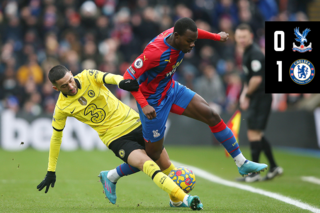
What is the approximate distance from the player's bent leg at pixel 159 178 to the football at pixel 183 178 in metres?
0.45

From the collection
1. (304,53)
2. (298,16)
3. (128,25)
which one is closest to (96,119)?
(304,53)

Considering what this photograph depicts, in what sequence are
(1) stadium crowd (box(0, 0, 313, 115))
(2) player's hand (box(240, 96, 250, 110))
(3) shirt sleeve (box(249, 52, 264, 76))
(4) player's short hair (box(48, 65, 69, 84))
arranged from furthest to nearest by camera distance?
(1) stadium crowd (box(0, 0, 313, 115)) → (2) player's hand (box(240, 96, 250, 110)) → (3) shirt sleeve (box(249, 52, 264, 76)) → (4) player's short hair (box(48, 65, 69, 84))

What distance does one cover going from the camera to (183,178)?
5539 millimetres

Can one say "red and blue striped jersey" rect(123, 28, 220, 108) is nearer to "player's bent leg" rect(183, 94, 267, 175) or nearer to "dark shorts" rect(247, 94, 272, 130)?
"player's bent leg" rect(183, 94, 267, 175)

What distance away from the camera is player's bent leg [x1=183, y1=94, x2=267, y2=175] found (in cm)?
579

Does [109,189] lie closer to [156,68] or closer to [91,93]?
[91,93]

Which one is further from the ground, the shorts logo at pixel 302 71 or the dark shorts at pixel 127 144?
the dark shorts at pixel 127 144

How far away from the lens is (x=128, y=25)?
1592 centimetres

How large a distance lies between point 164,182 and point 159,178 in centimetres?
9

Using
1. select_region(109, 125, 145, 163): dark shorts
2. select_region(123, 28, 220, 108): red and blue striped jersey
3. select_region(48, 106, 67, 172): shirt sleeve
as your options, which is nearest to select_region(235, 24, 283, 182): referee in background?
select_region(123, 28, 220, 108): red and blue striped jersey

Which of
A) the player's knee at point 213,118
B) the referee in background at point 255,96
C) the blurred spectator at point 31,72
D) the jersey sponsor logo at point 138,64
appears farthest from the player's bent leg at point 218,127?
the blurred spectator at point 31,72

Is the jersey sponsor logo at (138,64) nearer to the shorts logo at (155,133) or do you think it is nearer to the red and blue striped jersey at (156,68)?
the red and blue striped jersey at (156,68)

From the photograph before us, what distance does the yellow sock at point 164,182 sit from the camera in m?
4.89

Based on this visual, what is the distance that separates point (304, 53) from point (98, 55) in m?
6.66
